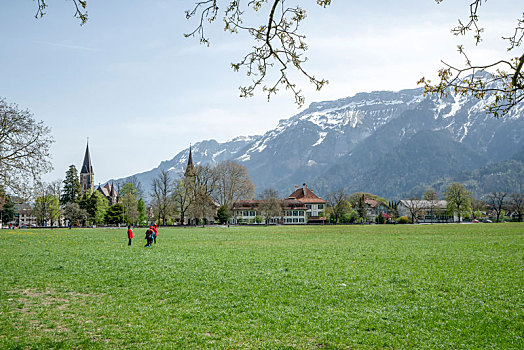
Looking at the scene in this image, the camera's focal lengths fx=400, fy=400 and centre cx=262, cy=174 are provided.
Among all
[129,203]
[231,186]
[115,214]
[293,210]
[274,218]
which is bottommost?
[274,218]

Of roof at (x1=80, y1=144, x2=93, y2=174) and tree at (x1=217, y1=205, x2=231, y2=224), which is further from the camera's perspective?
roof at (x1=80, y1=144, x2=93, y2=174)

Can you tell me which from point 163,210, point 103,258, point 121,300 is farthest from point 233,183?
point 121,300

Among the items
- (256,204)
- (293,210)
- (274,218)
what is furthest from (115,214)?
(293,210)

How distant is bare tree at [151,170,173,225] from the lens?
87.6 metres

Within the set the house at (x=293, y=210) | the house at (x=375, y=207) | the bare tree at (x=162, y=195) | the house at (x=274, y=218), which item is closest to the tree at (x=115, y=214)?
the bare tree at (x=162, y=195)

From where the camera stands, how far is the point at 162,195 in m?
91.4

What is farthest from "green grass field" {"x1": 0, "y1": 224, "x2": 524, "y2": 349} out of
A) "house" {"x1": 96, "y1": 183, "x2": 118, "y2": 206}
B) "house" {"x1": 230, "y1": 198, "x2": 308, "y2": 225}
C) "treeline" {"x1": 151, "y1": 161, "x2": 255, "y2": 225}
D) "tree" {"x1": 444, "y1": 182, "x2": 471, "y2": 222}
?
"house" {"x1": 96, "y1": 183, "x2": 118, "y2": 206}

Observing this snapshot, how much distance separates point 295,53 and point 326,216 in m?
129

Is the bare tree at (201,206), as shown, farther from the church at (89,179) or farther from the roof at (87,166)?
the roof at (87,166)

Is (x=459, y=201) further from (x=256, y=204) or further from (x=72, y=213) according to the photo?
(x=72, y=213)

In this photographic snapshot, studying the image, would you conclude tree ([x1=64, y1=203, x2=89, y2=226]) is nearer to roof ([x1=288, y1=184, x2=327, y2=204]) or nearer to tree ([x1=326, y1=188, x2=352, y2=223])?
tree ([x1=326, y1=188, x2=352, y2=223])

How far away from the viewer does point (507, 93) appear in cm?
596

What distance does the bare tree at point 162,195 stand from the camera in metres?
87.6

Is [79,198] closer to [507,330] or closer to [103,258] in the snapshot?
[103,258]
